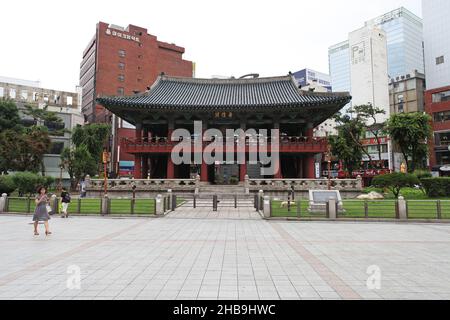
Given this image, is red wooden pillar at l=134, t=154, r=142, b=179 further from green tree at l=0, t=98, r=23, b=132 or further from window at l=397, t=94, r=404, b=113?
window at l=397, t=94, r=404, b=113

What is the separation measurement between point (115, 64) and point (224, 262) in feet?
235

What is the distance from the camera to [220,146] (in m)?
32.5

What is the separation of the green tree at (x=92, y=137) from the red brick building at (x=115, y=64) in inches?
519

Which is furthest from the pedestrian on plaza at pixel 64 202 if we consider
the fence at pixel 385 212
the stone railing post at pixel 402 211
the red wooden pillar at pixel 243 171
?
the red wooden pillar at pixel 243 171

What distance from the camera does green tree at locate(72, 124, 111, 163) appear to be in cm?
4734

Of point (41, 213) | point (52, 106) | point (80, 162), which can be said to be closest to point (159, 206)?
point (41, 213)

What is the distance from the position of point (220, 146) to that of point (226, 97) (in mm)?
7412

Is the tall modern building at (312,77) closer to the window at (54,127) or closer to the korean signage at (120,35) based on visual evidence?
the korean signage at (120,35)

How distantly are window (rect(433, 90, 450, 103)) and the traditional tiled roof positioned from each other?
30.5 metres

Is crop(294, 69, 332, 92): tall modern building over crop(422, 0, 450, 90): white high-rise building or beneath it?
over

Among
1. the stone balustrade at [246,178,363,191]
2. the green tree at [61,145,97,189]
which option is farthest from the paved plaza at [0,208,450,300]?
the green tree at [61,145,97,189]

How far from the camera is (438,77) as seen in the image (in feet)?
180
